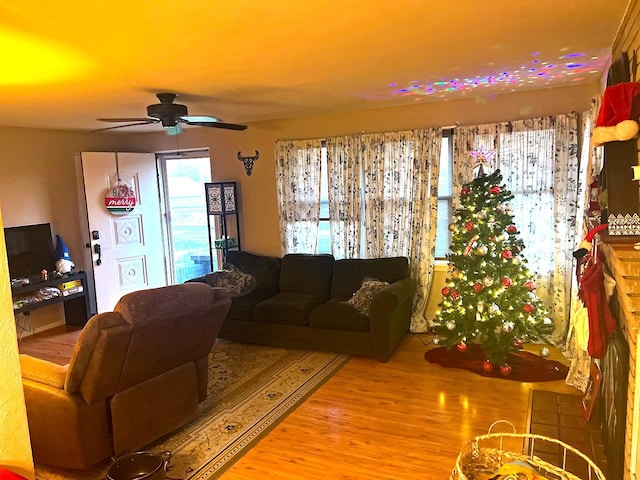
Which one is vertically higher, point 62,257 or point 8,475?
point 62,257

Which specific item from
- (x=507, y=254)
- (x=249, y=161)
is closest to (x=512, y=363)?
(x=507, y=254)

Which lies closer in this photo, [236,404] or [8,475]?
[8,475]

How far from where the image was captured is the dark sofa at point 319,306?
14.8ft

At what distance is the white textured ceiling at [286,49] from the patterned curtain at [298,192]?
1.18 metres

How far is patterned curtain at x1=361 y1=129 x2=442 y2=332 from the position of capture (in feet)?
16.9

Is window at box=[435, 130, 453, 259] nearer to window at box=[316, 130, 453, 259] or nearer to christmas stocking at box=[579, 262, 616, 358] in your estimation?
window at box=[316, 130, 453, 259]

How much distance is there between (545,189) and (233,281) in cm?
342

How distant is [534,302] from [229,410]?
2.70 m

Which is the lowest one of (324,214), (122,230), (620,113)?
(122,230)

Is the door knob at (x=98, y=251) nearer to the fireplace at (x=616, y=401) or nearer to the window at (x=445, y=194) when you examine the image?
the window at (x=445, y=194)

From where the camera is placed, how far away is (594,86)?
4406mm

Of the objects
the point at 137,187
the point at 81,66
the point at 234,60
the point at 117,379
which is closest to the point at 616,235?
the point at 234,60

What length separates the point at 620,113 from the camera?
216 cm

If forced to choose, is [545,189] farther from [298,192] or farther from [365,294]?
[298,192]
